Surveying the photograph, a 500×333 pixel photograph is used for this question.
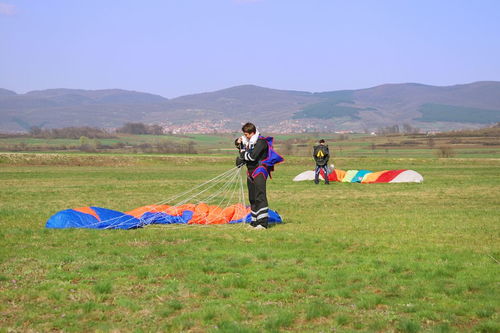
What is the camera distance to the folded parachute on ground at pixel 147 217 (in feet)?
38.4

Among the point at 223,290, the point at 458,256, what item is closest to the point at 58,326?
the point at 223,290

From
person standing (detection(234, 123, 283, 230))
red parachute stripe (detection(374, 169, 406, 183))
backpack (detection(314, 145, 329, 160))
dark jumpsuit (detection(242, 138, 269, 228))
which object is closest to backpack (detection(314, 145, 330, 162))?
backpack (detection(314, 145, 329, 160))

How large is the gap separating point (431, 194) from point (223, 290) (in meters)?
13.2

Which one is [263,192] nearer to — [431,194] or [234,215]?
[234,215]

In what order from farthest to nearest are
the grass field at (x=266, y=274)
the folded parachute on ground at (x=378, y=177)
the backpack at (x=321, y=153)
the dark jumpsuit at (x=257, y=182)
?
the folded parachute on ground at (x=378, y=177), the backpack at (x=321, y=153), the dark jumpsuit at (x=257, y=182), the grass field at (x=266, y=274)

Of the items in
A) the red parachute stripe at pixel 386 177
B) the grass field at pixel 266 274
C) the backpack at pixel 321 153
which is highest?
the backpack at pixel 321 153

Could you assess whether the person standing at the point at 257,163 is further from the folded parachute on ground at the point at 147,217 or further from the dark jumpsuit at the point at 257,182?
the folded parachute on ground at the point at 147,217

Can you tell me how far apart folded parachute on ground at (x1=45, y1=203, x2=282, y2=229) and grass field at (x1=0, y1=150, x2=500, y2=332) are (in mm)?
421

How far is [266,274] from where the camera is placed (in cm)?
770

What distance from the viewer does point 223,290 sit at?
23.0ft

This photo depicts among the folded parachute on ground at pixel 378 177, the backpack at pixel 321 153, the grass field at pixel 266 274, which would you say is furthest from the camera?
the folded parachute on ground at pixel 378 177

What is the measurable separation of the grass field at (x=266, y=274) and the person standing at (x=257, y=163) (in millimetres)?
453

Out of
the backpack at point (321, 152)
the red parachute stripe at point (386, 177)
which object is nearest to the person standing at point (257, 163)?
the backpack at point (321, 152)

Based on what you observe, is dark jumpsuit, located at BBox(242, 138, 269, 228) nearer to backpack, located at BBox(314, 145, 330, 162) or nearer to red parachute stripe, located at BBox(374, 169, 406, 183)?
backpack, located at BBox(314, 145, 330, 162)
